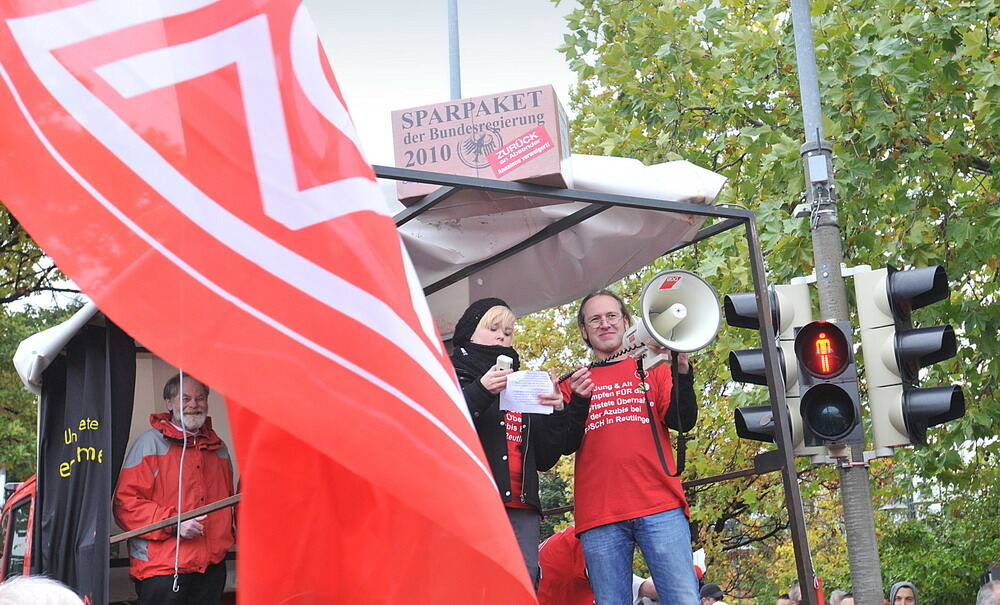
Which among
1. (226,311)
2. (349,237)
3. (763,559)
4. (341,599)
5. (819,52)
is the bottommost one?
(763,559)

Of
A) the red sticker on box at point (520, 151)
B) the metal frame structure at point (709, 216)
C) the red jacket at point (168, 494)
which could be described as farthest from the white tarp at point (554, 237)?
the red jacket at point (168, 494)

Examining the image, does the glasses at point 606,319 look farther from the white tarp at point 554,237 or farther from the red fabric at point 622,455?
the white tarp at point 554,237

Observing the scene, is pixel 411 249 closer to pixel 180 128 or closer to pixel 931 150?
pixel 180 128

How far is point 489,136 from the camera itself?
16.0 feet

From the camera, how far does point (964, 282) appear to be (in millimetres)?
10797

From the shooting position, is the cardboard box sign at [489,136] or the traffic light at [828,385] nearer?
the cardboard box sign at [489,136]

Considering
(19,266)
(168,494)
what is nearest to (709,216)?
(168,494)

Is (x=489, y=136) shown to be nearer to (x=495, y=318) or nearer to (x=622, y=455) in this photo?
(x=495, y=318)

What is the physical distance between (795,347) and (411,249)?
3.11 meters

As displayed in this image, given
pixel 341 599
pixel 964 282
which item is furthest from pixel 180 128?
pixel 964 282

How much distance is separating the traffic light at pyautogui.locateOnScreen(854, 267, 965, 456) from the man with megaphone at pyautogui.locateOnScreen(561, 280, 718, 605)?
2517 mm

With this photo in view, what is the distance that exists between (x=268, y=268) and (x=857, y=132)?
9.35 metres

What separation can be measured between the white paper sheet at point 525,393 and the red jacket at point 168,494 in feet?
6.99

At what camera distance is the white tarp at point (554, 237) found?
5.14 meters
